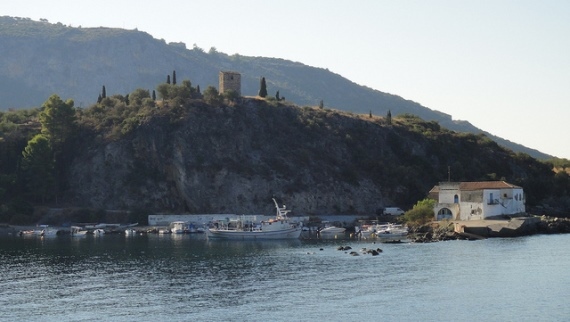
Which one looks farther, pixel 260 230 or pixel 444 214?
pixel 444 214

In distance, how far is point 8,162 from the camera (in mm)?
157250

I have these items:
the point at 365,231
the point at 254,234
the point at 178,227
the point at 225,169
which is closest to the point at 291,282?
the point at 254,234

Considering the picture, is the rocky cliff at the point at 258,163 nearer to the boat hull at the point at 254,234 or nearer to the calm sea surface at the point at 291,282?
the boat hull at the point at 254,234

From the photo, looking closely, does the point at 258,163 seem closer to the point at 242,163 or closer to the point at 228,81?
the point at 242,163

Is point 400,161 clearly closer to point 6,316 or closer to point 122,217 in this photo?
point 122,217

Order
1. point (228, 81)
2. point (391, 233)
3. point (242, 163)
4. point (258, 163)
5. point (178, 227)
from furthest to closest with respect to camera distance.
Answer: point (228, 81) → point (258, 163) → point (242, 163) → point (178, 227) → point (391, 233)

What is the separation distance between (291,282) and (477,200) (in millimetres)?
56597

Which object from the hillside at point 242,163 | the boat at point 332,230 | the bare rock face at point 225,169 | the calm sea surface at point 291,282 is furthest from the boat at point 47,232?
the boat at point 332,230

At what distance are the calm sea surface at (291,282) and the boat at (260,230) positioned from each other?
12330 millimetres

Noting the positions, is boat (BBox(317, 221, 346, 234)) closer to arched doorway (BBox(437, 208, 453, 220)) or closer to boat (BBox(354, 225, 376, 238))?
boat (BBox(354, 225, 376, 238))

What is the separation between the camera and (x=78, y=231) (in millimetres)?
132375

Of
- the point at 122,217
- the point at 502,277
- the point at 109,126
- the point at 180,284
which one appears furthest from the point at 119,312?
the point at 109,126

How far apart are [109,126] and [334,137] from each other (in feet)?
149

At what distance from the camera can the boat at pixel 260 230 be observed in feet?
394
